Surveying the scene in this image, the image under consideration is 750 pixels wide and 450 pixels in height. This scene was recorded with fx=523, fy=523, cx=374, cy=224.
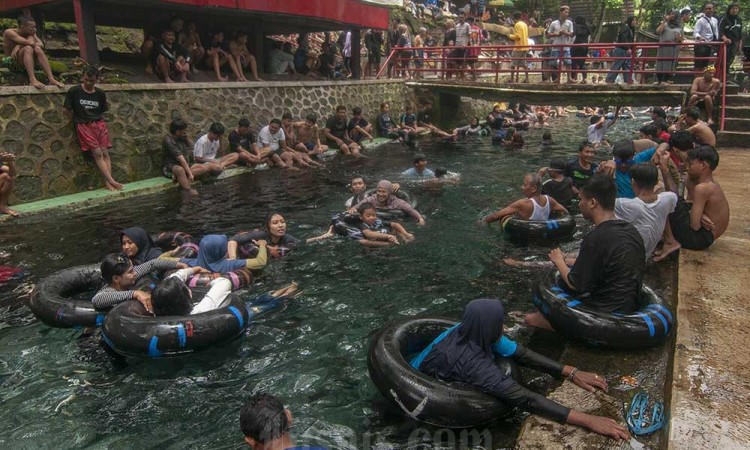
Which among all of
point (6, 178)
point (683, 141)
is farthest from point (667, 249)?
point (6, 178)

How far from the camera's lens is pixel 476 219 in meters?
9.90

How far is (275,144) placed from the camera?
14664 millimetres

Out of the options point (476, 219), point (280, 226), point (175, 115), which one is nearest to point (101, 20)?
point (175, 115)

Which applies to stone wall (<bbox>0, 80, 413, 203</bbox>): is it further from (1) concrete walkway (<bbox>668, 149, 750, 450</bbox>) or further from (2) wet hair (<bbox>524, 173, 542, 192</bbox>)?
(1) concrete walkway (<bbox>668, 149, 750, 450</bbox>)

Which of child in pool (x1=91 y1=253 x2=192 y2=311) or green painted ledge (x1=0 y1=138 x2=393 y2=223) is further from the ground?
green painted ledge (x1=0 y1=138 x2=393 y2=223)

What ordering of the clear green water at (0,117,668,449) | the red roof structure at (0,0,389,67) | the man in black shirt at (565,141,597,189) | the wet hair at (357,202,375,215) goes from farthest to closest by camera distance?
1. the red roof structure at (0,0,389,67)
2. the man in black shirt at (565,141,597,189)
3. the wet hair at (357,202,375,215)
4. the clear green water at (0,117,668,449)

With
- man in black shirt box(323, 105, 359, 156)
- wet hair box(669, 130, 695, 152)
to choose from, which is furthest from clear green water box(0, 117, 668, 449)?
man in black shirt box(323, 105, 359, 156)

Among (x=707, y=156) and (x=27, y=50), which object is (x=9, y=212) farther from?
(x=707, y=156)

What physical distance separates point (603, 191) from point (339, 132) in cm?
1329

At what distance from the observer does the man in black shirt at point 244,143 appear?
1388cm

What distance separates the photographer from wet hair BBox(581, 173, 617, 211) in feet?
15.7

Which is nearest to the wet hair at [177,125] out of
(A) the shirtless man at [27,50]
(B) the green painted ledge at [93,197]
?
(B) the green painted ledge at [93,197]

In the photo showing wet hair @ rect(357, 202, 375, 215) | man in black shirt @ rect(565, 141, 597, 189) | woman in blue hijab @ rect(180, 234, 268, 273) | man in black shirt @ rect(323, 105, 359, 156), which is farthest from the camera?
man in black shirt @ rect(323, 105, 359, 156)

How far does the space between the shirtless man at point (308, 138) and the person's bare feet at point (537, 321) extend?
1099 centimetres
